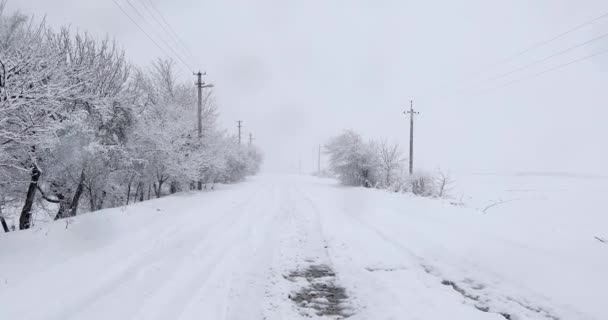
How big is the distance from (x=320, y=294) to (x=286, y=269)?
46.3 inches

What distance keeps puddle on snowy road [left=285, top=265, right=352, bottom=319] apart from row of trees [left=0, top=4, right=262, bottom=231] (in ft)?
19.8

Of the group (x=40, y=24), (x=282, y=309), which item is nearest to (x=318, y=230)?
(x=282, y=309)

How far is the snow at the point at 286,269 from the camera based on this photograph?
4258mm

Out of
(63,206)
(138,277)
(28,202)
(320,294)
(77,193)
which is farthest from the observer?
(63,206)

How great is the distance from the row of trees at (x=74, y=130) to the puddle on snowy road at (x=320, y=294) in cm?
603

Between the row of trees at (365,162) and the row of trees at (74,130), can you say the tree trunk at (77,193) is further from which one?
the row of trees at (365,162)

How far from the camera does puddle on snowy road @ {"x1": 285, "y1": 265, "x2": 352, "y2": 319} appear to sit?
14.3 ft

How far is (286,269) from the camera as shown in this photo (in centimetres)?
592

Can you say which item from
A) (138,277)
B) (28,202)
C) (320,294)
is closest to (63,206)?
(28,202)

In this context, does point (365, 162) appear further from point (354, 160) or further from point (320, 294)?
point (320, 294)

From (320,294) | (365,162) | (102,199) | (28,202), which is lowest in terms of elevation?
(320,294)

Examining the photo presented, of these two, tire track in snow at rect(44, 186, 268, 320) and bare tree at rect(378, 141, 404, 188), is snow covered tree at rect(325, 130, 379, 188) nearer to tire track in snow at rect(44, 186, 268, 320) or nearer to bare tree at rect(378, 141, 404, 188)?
bare tree at rect(378, 141, 404, 188)

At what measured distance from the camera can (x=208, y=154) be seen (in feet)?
76.7

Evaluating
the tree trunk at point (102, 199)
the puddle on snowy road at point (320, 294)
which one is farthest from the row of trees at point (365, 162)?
the puddle on snowy road at point (320, 294)
